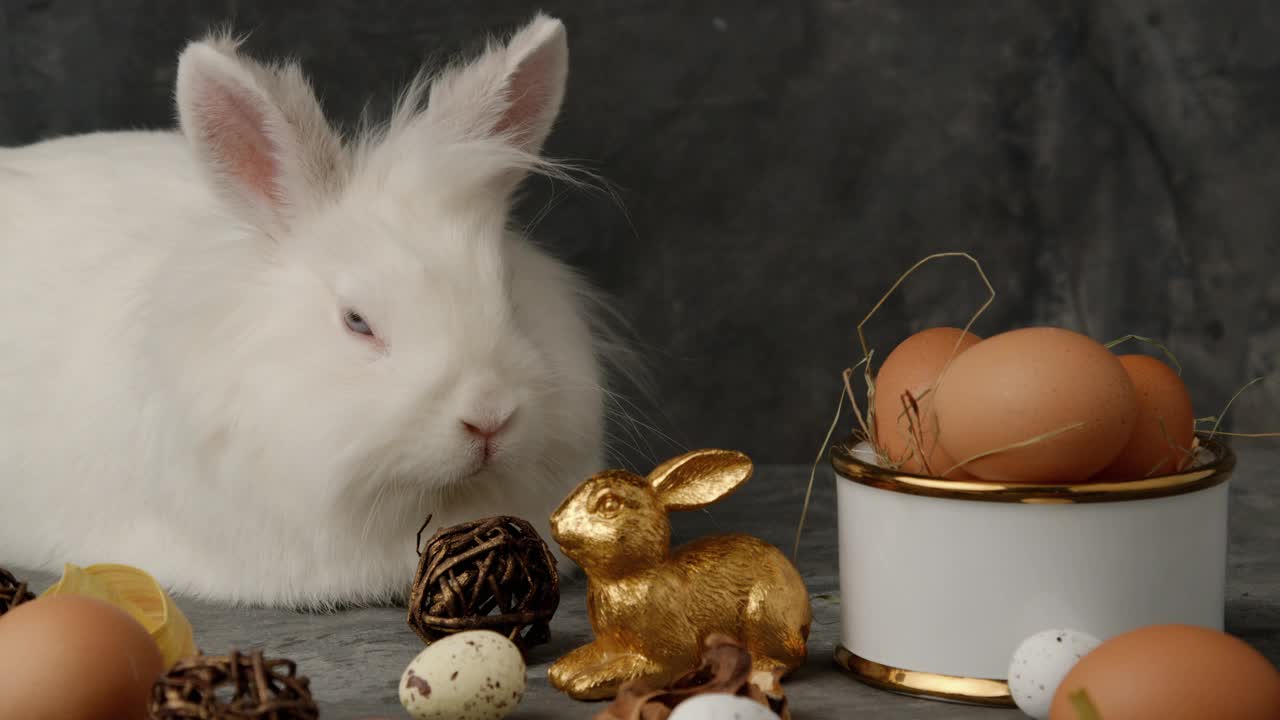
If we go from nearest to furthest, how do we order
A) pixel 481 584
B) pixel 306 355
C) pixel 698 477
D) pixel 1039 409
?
1. pixel 1039 409
2. pixel 698 477
3. pixel 481 584
4. pixel 306 355

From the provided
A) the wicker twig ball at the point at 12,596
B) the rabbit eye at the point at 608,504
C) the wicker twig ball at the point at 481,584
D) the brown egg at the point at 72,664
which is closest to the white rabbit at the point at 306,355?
the wicker twig ball at the point at 481,584

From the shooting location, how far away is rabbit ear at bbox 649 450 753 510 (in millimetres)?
1849

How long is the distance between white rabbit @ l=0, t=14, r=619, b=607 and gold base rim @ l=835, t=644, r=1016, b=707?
59 centimetres

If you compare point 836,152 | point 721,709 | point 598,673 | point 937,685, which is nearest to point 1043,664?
point 937,685

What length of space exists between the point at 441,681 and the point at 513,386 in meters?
0.54

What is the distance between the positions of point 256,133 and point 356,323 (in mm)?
335

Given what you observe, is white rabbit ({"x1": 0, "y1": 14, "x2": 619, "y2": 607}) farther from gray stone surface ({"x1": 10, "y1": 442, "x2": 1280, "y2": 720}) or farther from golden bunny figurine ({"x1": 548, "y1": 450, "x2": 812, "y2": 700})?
golden bunny figurine ({"x1": 548, "y1": 450, "x2": 812, "y2": 700})

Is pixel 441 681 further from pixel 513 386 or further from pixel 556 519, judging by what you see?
pixel 513 386

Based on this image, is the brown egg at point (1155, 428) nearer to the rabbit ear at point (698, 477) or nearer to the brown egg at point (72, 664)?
the rabbit ear at point (698, 477)

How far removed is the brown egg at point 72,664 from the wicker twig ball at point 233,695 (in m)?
0.08

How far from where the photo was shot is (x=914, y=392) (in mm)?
1829

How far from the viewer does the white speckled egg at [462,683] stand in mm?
1688

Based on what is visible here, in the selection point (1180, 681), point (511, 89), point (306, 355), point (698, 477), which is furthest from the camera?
point (511, 89)

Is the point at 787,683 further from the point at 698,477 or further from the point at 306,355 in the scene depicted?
the point at 306,355
